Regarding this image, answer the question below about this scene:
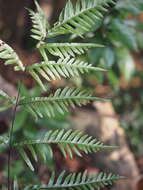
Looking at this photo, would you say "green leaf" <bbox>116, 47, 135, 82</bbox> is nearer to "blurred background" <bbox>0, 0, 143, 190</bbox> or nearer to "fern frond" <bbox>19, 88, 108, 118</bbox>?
"blurred background" <bbox>0, 0, 143, 190</bbox>

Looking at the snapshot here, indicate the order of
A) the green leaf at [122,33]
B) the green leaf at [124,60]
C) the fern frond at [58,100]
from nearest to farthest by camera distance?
1. the fern frond at [58,100]
2. the green leaf at [122,33]
3. the green leaf at [124,60]

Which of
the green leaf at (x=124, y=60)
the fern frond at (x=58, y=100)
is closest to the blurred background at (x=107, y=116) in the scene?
the green leaf at (x=124, y=60)

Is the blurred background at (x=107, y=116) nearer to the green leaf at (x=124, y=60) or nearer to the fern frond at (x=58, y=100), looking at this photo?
the green leaf at (x=124, y=60)

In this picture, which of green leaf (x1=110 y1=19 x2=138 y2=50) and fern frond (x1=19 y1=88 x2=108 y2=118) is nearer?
fern frond (x1=19 y1=88 x2=108 y2=118)

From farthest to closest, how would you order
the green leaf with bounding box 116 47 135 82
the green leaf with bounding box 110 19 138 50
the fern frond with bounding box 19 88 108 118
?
1. the green leaf with bounding box 116 47 135 82
2. the green leaf with bounding box 110 19 138 50
3. the fern frond with bounding box 19 88 108 118

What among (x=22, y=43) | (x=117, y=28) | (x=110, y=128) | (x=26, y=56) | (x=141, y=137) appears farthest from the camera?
(x=22, y=43)

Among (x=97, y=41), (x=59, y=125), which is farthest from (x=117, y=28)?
(x=59, y=125)

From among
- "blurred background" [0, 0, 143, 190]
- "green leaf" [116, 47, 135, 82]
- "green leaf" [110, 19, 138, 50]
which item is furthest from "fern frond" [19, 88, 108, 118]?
"green leaf" [116, 47, 135, 82]

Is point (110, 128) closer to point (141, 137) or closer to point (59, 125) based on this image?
point (141, 137)

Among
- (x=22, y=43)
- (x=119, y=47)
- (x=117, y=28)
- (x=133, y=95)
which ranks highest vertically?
(x=117, y=28)

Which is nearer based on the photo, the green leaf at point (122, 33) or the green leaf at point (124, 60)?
the green leaf at point (122, 33)

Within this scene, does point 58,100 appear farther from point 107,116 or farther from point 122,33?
point 107,116
